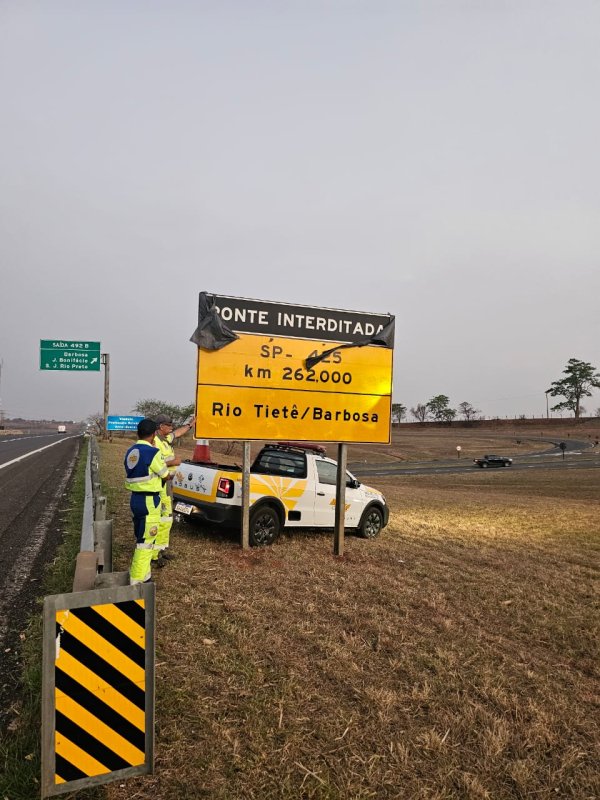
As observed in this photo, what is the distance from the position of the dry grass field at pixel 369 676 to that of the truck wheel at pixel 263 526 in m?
0.25

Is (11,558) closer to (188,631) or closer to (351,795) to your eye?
(188,631)

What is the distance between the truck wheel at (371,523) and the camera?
9.49 meters

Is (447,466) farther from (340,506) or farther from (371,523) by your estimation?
(340,506)

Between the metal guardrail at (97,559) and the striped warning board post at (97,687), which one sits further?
the metal guardrail at (97,559)

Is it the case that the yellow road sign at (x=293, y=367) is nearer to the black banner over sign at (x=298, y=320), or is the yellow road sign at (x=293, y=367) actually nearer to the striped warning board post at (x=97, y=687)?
the black banner over sign at (x=298, y=320)

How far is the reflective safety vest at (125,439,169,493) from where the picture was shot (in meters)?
5.49

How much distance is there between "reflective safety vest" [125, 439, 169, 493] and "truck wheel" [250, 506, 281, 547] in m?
2.64

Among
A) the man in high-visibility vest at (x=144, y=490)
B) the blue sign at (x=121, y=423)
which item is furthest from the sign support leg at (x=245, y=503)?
the blue sign at (x=121, y=423)

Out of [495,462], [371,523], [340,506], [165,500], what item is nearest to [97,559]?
[165,500]

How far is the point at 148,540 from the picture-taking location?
18.0 ft

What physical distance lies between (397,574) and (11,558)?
17.8ft

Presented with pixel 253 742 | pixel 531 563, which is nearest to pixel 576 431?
pixel 531 563

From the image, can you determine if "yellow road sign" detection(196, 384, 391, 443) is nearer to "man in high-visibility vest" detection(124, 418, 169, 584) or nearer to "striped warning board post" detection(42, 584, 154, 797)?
"man in high-visibility vest" detection(124, 418, 169, 584)

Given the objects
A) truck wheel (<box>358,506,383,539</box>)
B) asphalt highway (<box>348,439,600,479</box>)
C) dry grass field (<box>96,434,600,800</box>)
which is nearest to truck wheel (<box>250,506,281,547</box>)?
dry grass field (<box>96,434,600,800</box>)
